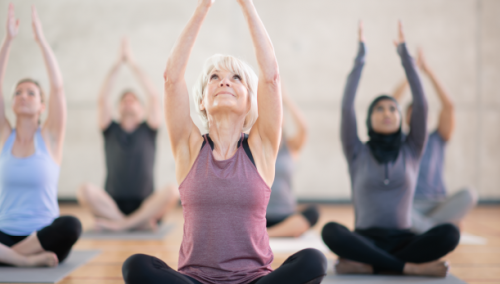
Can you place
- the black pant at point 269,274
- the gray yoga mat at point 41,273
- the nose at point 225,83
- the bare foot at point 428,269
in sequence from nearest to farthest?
the black pant at point 269,274 → the nose at point 225,83 → the gray yoga mat at point 41,273 → the bare foot at point 428,269

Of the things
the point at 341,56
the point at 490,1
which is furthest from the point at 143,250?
the point at 490,1

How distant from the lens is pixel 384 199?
87.8 inches

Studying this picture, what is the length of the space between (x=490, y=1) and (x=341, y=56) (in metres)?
1.78

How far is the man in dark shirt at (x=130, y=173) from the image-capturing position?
3471 millimetres

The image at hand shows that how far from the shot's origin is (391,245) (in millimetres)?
2176

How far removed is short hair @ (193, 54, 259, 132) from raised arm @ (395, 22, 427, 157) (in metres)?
1.02

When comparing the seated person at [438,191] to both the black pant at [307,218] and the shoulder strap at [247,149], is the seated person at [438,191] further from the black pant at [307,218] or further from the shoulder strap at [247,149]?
the shoulder strap at [247,149]

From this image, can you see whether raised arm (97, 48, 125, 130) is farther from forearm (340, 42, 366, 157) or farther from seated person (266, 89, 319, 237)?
forearm (340, 42, 366, 157)

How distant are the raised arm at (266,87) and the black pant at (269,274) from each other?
1.17 feet

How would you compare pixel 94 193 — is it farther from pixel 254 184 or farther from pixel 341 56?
pixel 341 56

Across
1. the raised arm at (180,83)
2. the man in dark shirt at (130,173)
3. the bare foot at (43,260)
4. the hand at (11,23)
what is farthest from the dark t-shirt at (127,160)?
the raised arm at (180,83)

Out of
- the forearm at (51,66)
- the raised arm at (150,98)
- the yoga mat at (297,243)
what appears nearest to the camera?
the forearm at (51,66)

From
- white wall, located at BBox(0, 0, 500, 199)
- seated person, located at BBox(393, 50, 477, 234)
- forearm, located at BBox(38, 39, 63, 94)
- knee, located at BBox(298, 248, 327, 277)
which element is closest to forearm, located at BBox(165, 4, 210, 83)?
knee, located at BBox(298, 248, 327, 277)

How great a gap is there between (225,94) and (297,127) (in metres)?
2.10
